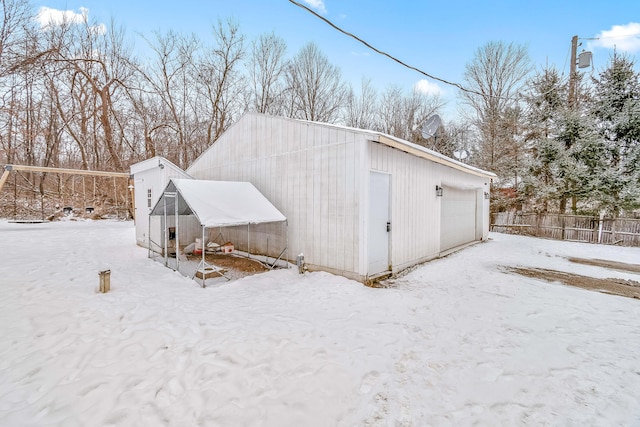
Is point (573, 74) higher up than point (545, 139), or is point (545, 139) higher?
point (573, 74)

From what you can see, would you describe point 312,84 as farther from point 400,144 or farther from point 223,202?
point 223,202

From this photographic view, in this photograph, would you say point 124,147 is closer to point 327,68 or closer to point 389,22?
point 327,68

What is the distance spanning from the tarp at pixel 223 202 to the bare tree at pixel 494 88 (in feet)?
42.9

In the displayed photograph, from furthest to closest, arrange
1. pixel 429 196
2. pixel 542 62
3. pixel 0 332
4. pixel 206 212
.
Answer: pixel 542 62 → pixel 429 196 → pixel 206 212 → pixel 0 332

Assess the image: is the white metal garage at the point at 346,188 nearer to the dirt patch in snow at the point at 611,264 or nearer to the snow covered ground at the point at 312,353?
the snow covered ground at the point at 312,353

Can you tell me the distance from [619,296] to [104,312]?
305 inches

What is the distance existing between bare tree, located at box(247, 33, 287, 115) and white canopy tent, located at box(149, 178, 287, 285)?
42.2 feet

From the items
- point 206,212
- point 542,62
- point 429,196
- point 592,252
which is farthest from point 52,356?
point 542,62

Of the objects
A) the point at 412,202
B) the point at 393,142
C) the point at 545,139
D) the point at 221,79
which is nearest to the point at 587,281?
the point at 412,202

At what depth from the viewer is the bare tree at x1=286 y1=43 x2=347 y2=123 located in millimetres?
17828

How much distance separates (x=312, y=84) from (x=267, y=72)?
2946 mm

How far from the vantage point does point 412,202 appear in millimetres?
6348

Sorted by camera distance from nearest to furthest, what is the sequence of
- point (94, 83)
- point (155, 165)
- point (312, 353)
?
point (312, 353), point (155, 165), point (94, 83)

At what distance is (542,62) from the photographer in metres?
12.5
